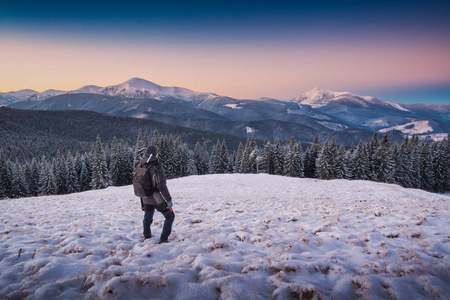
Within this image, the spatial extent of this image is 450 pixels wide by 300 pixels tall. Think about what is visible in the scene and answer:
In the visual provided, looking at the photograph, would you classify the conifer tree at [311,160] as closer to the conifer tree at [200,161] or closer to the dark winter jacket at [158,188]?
the conifer tree at [200,161]

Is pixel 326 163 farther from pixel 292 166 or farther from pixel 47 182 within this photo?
pixel 47 182

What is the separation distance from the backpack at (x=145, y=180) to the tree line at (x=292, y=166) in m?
47.8

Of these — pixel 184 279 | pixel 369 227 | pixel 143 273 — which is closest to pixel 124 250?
pixel 143 273

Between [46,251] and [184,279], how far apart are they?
12.5 feet

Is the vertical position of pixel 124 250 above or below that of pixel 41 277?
below

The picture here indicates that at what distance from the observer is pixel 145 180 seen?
5875mm

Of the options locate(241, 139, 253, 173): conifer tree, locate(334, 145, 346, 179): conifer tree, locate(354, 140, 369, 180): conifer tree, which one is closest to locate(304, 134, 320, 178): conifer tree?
locate(334, 145, 346, 179): conifer tree

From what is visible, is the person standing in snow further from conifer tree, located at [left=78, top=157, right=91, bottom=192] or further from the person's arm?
conifer tree, located at [left=78, top=157, right=91, bottom=192]

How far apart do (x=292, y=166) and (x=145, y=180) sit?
53454mm

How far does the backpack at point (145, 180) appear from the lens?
5.87 meters

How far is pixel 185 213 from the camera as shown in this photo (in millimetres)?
9945

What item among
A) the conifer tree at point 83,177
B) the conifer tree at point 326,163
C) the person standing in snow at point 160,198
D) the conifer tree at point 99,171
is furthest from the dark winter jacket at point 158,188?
the conifer tree at point 83,177

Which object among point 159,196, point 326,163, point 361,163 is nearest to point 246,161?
point 326,163

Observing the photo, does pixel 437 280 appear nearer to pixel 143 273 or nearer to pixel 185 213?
pixel 143 273
